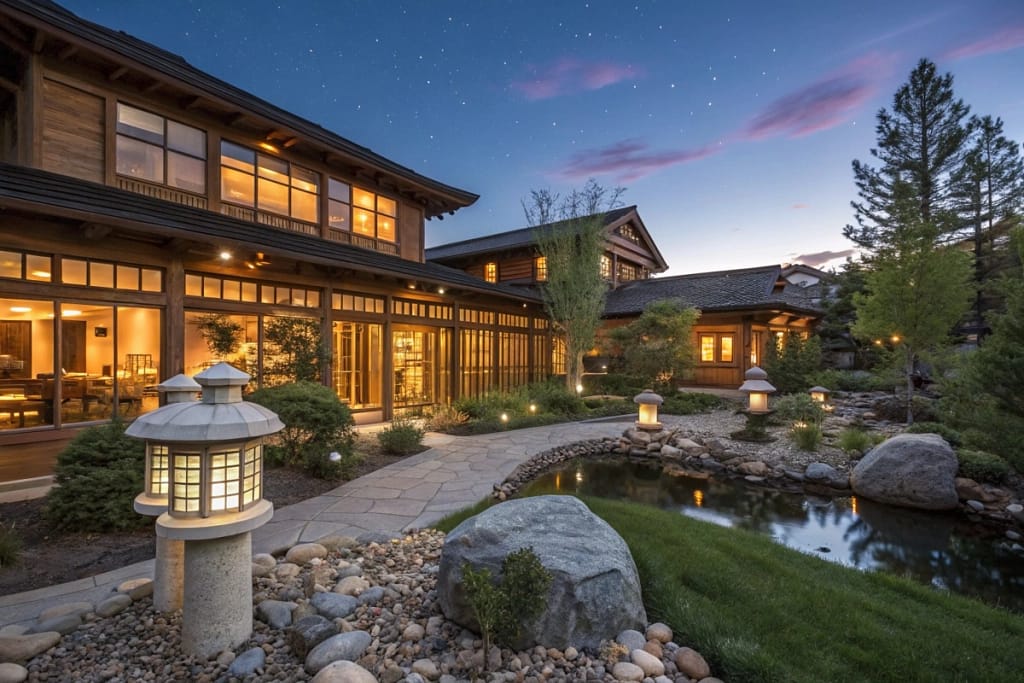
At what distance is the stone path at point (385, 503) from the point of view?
312 cm

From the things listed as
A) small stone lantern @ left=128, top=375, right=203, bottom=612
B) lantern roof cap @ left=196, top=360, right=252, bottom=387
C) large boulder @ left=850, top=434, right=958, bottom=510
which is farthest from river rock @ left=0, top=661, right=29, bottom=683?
large boulder @ left=850, top=434, right=958, bottom=510

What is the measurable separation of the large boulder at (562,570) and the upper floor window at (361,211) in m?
9.63

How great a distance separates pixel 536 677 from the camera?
92.2 inches

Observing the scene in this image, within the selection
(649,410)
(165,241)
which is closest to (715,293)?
(649,410)

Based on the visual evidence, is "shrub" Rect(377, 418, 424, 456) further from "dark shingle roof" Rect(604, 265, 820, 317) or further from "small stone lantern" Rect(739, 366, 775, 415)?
"dark shingle roof" Rect(604, 265, 820, 317)

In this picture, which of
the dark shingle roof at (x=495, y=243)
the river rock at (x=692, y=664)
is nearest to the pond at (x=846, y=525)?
the river rock at (x=692, y=664)

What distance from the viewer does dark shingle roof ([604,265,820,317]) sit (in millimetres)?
16812

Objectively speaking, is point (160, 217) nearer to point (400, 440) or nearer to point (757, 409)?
point (400, 440)

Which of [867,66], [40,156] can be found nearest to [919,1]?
[867,66]

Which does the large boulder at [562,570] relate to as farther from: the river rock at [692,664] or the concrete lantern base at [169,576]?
the concrete lantern base at [169,576]

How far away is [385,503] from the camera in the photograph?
5.14 m

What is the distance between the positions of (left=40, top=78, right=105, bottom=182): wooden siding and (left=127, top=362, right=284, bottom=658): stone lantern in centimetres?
705

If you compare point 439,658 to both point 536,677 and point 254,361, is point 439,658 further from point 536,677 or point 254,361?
point 254,361

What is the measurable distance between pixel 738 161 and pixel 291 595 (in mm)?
18528
